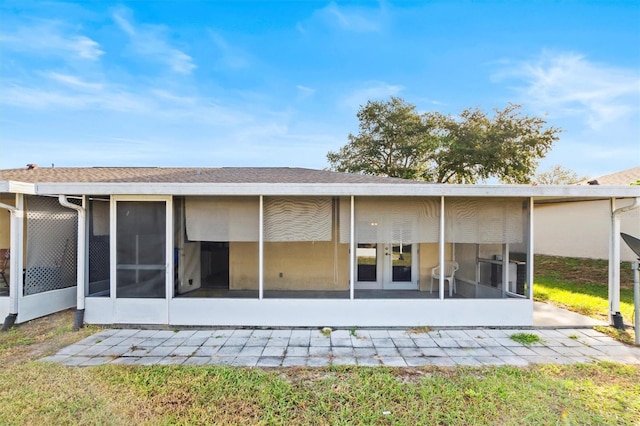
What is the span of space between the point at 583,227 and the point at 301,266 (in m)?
12.4

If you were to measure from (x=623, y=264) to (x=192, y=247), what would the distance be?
1412cm

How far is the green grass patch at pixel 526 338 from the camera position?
4602mm

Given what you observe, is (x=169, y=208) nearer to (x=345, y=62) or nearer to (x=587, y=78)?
(x=345, y=62)

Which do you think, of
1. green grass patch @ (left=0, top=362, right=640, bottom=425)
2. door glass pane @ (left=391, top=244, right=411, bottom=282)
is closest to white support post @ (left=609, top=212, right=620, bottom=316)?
green grass patch @ (left=0, top=362, right=640, bottom=425)

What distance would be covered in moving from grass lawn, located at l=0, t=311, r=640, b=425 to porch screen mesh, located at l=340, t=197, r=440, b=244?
232 cm

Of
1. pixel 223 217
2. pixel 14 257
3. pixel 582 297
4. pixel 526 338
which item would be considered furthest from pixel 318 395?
pixel 582 297

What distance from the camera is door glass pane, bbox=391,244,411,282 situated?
732cm

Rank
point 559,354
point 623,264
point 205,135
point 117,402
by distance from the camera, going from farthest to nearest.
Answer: point 205,135
point 623,264
point 559,354
point 117,402

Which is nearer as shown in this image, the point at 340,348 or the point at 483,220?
the point at 340,348

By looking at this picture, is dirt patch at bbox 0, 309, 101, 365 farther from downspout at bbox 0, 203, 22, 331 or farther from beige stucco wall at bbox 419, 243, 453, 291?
beige stucco wall at bbox 419, 243, 453, 291

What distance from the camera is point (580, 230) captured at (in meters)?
12.6

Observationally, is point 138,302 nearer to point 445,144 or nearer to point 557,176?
point 445,144

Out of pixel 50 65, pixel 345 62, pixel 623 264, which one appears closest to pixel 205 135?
pixel 50 65

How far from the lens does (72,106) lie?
36.0ft
